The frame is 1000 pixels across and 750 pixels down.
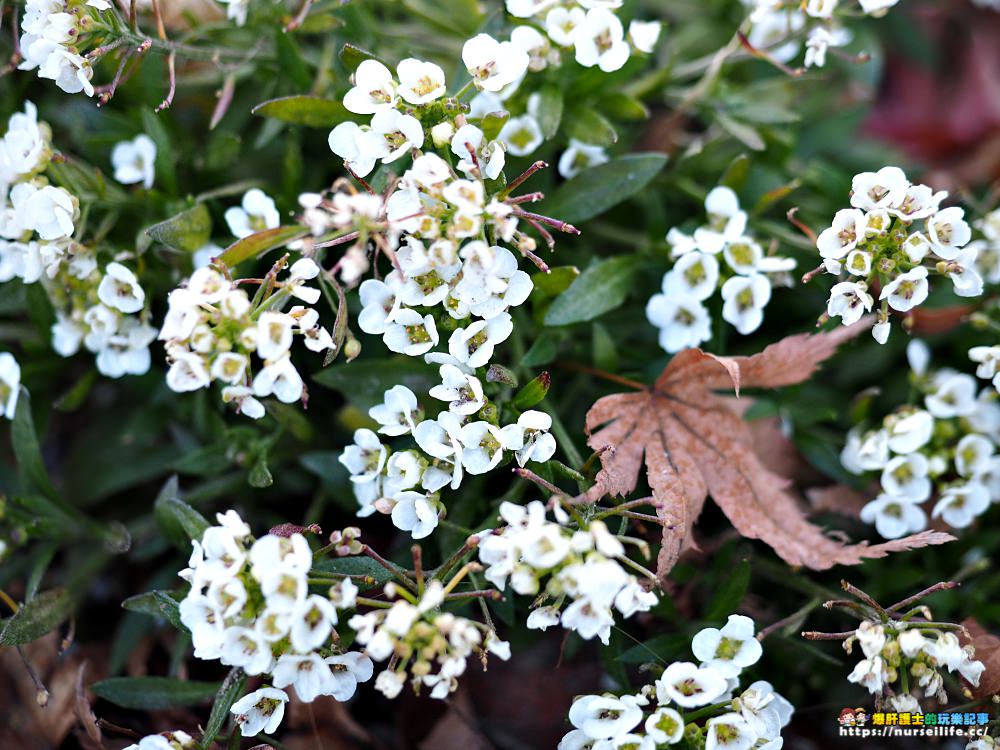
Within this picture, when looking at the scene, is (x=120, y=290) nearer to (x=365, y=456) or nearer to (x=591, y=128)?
(x=365, y=456)

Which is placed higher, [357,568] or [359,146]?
Result: [359,146]

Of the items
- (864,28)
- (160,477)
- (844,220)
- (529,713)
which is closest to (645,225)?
(844,220)

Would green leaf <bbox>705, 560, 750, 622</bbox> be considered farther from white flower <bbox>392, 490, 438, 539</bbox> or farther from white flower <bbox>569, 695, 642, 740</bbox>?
white flower <bbox>392, 490, 438, 539</bbox>

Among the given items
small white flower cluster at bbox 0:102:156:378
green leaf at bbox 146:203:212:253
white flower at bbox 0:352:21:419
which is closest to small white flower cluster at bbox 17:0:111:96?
small white flower cluster at bbox 0:102:156:378

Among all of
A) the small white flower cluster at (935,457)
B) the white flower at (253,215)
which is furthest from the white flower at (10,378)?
the small white flower cluster at (935,457)

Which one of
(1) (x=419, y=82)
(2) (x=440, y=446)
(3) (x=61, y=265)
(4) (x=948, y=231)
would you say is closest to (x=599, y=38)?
(1) (x=419, y=82)
